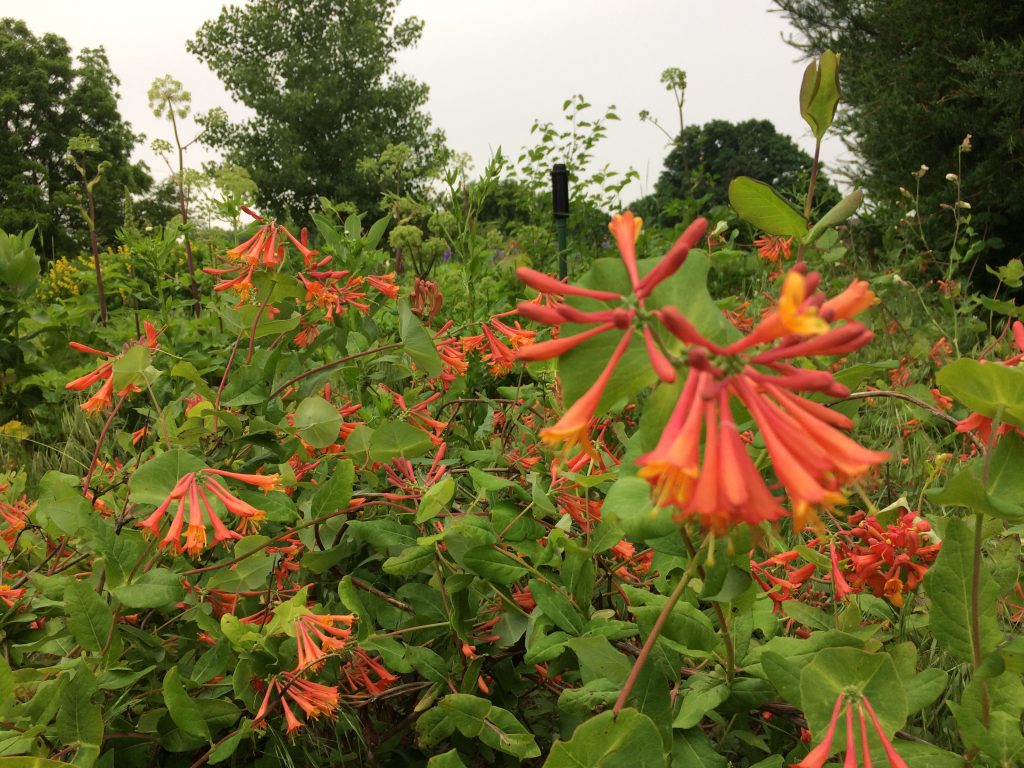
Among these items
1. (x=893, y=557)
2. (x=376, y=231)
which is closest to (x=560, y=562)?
(x=893, y=557)

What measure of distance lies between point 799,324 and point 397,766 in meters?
0.95

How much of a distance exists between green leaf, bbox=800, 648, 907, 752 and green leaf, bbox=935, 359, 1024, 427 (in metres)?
0.22

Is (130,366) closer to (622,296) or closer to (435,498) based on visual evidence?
(435,498)

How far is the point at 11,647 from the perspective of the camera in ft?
3.44

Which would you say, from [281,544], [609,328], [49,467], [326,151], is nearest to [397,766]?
[281,544]

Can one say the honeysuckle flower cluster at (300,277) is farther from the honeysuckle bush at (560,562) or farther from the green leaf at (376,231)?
the green leaf at (376,231)

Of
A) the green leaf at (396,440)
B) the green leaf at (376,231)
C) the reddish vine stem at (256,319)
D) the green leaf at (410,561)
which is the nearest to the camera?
the green leaf at (410,561)

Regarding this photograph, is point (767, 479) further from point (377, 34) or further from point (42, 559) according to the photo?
point (377, 34)

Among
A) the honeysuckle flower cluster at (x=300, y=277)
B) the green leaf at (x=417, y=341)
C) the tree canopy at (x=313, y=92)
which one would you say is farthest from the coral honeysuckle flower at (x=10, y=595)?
the tree canopy at (x=313, y=92)

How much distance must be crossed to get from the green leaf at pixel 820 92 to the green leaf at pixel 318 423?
680 mm

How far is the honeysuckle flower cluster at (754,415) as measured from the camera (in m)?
0.42

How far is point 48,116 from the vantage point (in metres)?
21.6

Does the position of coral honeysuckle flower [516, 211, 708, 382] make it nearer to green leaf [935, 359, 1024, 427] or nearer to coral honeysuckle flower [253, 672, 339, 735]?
green leaf [935, 359, 1024, 427]

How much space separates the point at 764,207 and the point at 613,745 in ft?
1.61
